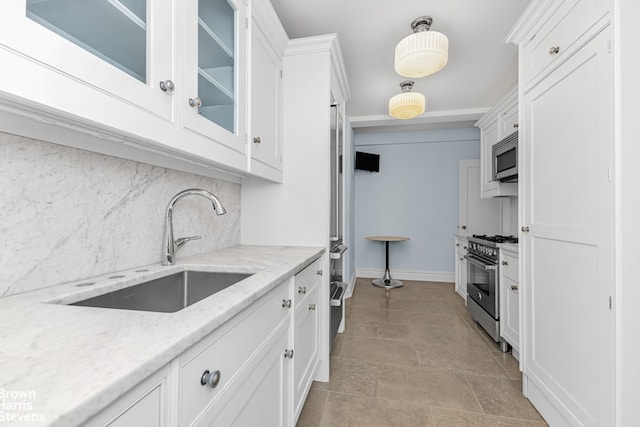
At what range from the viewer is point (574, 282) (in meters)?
1.39

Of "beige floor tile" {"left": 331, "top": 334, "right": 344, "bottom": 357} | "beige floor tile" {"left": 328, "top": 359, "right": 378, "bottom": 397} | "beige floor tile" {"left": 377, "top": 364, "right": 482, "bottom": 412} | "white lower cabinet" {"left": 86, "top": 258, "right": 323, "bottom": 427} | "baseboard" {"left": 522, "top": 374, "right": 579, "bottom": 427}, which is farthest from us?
"beige floor tile" {"left": 331, "top": 334, "right": 344, "bottom": 357}

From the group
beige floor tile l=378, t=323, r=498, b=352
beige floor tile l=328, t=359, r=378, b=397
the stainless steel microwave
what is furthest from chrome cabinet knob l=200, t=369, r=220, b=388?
the stainless steel microwave

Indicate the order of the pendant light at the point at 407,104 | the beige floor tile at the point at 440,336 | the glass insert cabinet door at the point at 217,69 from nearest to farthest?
the glass insert cabinet door at the point at 217,69
the beige floor tile at the point at 440,336
the pendant light at the point at 407,104

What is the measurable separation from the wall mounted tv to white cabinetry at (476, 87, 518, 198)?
172 centimetres

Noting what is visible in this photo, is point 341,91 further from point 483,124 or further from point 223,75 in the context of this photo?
point 483,124

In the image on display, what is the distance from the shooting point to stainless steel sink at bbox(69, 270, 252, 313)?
3.19ft

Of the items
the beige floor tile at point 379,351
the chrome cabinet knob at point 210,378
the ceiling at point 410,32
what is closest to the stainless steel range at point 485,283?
the beige floor tile at point 379,351

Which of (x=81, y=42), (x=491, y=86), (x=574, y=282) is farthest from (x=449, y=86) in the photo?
(x=81, y=42)

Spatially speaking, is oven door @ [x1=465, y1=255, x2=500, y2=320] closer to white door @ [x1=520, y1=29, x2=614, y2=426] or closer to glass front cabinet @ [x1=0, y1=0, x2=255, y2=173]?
white door @ [x1=520, y1=29, x2=614, y2=426]

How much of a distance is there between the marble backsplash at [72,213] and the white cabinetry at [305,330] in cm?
70

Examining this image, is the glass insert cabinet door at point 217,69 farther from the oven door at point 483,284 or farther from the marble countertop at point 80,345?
the oven door at point 483,284

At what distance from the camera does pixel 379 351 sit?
2.38m

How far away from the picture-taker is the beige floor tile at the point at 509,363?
2.06 metres

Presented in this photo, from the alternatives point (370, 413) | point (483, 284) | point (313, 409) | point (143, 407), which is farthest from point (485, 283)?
point (143, 407)
